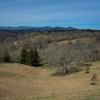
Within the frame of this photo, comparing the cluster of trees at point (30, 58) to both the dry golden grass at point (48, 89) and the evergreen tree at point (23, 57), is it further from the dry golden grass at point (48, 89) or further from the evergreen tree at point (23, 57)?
the dry golden grass at point (48, 89)

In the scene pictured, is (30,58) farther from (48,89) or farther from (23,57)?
(48,89)

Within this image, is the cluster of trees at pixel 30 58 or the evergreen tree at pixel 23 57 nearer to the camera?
the cluster of trees at pixel 30 58

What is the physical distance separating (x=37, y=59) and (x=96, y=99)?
133 ft

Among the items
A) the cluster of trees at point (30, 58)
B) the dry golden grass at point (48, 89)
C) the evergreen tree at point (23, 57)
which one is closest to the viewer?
the dry golden grass at point (48, 89)

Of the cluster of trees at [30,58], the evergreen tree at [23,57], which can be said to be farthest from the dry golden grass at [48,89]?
the evergreen tree at [23,57]

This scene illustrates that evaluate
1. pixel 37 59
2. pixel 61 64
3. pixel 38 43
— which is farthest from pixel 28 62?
pixel 38 43

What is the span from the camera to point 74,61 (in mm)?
27953

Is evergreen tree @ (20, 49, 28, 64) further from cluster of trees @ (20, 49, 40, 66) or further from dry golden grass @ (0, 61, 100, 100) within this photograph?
dry golden grass @ (0, 61, 100, 100)

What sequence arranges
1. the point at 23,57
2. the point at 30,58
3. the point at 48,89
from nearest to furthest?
1. the point at 48,89
2. the point at 30,58
3. the point at 23,57

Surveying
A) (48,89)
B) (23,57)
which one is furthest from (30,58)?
(48,89)

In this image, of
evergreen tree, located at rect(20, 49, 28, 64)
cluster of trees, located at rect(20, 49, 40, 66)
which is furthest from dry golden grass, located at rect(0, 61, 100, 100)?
evergreen tree, located at rect(20, 49, 28, 64)

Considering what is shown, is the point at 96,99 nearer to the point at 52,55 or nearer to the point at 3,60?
the point at 52,55

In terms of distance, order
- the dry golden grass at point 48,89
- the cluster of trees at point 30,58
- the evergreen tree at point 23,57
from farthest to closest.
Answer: the evergreen tree at point 23,57
the cluster of trees at point 30,58
the dry golden grass at point 48,89

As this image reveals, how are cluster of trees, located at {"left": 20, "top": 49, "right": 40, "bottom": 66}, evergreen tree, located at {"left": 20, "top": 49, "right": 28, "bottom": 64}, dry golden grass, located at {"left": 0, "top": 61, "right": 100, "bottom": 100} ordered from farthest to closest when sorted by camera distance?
evergreen tree, located at {"left": 20, "top": 49, "right": 28, "bottom": 64}, cluster of trees, located at {"left": 20, "top": 49, "right": 40, "bottom": 66}, dry golden grass, located at {"left": 0, "top": 61, "right": 100, "bottom": 100}
